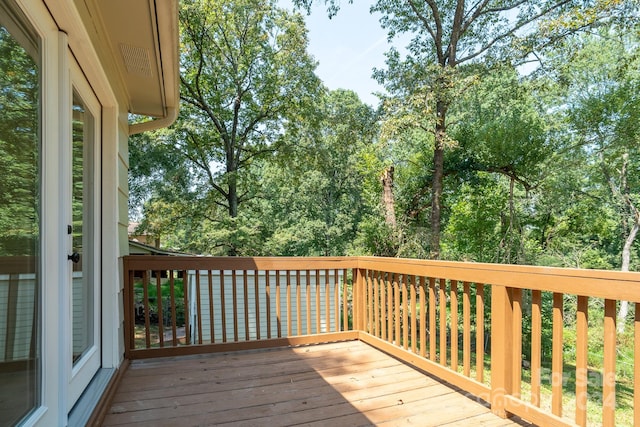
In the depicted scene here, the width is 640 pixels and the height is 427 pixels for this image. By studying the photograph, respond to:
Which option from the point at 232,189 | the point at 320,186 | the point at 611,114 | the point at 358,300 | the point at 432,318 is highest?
the point at 611,114

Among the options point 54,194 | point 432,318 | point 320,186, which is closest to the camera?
point 54,194

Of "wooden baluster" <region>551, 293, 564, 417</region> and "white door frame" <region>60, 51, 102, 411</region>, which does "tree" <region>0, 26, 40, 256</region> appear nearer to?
"white door frame" <region>60, 51, 102, 411</region>

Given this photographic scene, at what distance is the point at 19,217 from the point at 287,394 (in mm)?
1805

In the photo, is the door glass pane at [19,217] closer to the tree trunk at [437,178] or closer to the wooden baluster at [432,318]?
the wooden baluster at [432,318]

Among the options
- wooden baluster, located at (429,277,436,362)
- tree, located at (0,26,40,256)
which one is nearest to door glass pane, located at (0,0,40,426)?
tree, located at (0,26,40,256)

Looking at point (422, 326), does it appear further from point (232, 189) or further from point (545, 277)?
point (232, 189)

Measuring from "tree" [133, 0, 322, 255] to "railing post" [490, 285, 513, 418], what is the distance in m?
9.80

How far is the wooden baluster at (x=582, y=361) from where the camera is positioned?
5.38 ft

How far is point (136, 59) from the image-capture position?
244 cm

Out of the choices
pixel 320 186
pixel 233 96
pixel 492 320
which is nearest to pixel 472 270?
pixel 492 320

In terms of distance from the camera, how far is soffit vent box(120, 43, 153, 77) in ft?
7.50

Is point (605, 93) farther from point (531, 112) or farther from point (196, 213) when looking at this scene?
point (196, 213)

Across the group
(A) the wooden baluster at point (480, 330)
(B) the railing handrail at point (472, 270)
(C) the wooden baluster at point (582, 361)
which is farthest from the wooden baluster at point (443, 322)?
(C) the wooden baluster at point (582, 361)

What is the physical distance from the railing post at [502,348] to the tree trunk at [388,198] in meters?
6.78
